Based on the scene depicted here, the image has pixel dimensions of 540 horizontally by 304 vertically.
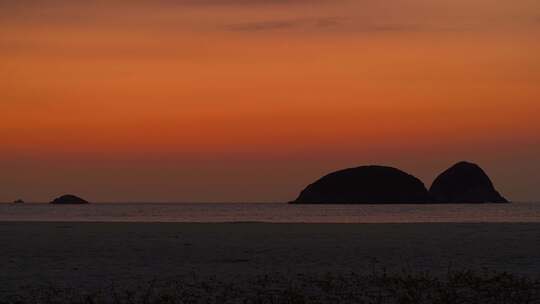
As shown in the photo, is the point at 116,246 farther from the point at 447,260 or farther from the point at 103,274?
the point at 447,260

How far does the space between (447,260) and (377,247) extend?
18.5 ft

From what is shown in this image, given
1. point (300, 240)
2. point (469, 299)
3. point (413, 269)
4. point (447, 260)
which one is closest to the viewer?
point (469, 299)

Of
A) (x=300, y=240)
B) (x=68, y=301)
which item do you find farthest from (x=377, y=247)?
(x=68, y=301)

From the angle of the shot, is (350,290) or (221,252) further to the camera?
(221,252)

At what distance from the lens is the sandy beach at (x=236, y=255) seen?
78.6 feet

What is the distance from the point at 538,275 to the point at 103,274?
12087mm

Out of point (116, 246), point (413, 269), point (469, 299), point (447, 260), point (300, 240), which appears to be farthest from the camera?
point (300, 240)

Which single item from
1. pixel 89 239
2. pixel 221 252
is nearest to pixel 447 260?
pixel 221 252

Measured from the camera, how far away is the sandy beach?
2395cm

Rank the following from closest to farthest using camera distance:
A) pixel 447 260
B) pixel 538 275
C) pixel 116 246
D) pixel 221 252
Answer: pixel 538 275 < pixel 447 260 < pixel 221 252 < pixel 116 246

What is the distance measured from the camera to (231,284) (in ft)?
69.4

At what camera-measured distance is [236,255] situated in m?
29.6

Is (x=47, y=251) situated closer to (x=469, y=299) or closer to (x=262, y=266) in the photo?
(x=262, y=266)

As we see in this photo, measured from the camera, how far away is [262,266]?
25719 millimetres
